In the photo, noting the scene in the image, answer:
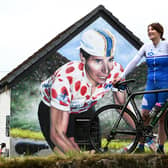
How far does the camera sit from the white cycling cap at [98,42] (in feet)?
60.1

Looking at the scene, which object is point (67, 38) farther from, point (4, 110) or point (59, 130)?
point (4, 110)

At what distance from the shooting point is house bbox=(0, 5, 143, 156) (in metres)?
17.3

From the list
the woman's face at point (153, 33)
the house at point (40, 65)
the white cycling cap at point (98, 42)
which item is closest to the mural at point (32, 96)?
the house at point (40, 65)

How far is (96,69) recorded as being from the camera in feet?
59.5

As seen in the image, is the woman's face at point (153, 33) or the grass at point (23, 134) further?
the grass at point (23, 134)

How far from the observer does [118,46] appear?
1922 cm

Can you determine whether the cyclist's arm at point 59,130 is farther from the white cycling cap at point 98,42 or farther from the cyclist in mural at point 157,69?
the cyclist in mural at point 157,69

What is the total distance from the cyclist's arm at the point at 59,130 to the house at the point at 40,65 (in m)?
0.71

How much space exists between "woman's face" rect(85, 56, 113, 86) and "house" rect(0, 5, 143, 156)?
670 millimetres

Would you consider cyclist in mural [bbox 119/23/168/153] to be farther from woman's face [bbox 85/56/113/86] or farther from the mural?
woman's face [bbox 85/56/113/86]

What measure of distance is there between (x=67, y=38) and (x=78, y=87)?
2.13 m

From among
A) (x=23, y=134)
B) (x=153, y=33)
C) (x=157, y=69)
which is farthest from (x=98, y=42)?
(x=157, y=69)

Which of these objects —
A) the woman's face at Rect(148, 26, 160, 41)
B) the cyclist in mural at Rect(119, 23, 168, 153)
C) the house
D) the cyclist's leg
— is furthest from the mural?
the woman's face at Rect(148, 26, 160, 41)

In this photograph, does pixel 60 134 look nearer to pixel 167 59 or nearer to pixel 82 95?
pixel 82 95
